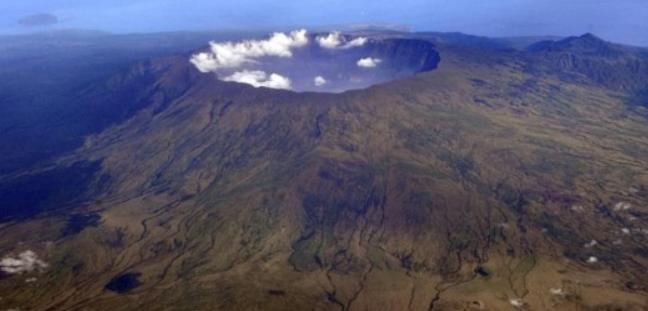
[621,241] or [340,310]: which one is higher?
[621,241]

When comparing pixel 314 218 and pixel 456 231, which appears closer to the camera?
pixel 456 231

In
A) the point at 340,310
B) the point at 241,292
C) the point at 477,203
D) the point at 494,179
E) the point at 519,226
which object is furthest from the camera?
the point at 494,179

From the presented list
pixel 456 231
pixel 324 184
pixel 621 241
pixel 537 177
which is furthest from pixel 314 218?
pixel 621 241

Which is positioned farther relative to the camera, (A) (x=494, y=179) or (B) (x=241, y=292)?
(A) (x=494, y=179)

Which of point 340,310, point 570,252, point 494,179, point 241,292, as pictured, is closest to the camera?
point 340,310

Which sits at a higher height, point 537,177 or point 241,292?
point 537,177

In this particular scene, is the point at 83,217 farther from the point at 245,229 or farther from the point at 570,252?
the point at 570,252

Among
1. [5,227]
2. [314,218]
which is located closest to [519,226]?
[314,218]

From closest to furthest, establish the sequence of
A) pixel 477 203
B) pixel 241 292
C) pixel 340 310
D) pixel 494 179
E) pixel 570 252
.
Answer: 1. pixel 340 310
2. pixel 241 292
3. pixel 570 252
4. pixel 477 203
5. pixel 494 179

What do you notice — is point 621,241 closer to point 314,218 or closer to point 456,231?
point 456,231
